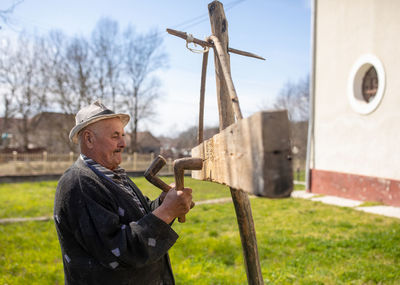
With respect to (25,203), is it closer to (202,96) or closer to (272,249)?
(272,249)

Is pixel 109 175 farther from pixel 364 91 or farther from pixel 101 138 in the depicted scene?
pixel 364 91

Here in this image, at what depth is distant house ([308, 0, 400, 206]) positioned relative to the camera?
8359 millimetres

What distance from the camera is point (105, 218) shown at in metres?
1.48

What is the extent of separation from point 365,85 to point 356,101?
2.06ft

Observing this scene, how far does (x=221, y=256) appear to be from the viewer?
4559 mm

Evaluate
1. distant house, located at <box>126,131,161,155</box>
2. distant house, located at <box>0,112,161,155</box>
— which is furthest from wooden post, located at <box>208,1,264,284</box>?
Answer: distant house, located at <box>126,131,161,155</box>

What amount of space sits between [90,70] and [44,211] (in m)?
14.5

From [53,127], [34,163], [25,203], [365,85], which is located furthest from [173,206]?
[53,127]

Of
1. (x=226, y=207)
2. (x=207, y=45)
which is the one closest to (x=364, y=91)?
(x=226, y=207)

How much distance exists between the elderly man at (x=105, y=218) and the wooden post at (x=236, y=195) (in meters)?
0.43

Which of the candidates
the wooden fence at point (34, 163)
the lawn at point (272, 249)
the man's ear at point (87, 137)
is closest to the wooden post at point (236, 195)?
the man's ear at point (87, 137)

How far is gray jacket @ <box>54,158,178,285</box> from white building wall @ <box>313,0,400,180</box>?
853cm

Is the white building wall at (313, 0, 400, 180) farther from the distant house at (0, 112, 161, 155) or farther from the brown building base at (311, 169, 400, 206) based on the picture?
the distant house at (0, 112, 161, 155)

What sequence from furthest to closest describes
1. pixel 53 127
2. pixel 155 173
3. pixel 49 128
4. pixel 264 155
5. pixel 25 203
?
pixel 49 128, pixel 53 127, pixel 25 203, pixel 155 173, pixel 264 155
